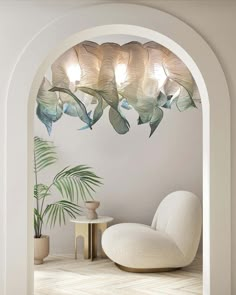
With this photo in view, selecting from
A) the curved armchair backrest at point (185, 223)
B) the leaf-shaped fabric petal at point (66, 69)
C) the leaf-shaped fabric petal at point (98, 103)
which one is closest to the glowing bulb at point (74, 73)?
the leaf-shaped fabric petal at point (66, 69)

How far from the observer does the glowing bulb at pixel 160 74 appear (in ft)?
23.4

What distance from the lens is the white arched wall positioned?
431cm

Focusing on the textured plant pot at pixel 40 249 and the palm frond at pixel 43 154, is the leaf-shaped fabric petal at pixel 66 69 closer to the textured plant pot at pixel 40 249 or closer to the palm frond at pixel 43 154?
the palm frond at pixel 43 154

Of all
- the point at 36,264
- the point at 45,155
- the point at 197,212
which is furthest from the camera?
the point at 45,155

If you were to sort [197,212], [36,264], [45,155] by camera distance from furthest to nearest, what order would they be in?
[45,155], [36,264], [197,212]

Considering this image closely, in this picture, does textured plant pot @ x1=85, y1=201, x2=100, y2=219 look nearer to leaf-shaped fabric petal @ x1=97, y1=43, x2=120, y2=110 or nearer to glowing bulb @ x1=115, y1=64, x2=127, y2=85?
leaf-shaped fabric petal @ x1=97, y1=43, x2=120, y2=110

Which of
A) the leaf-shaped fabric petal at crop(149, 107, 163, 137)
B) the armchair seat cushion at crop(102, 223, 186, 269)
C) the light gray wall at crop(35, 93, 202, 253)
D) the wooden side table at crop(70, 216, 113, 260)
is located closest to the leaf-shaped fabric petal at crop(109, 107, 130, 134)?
the light gray wall at crop(35, 93, 202, 253)

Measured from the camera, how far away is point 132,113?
723 cm

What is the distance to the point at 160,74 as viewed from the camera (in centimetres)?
715
